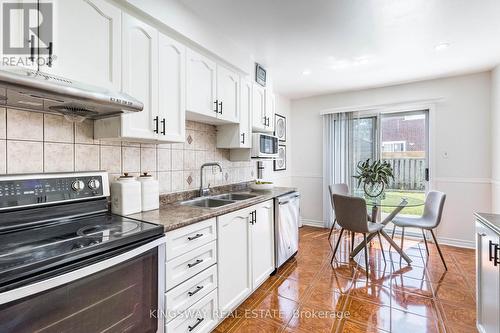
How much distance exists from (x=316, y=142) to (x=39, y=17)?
4.00 meters

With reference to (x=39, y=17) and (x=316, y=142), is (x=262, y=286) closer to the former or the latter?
(x=39, y=17)

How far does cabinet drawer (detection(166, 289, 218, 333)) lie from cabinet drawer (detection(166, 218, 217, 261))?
0.38 meters

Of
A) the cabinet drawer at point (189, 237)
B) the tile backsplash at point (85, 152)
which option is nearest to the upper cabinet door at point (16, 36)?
the tile backsplash at point (85, 152)

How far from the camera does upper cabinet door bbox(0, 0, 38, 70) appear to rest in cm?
103

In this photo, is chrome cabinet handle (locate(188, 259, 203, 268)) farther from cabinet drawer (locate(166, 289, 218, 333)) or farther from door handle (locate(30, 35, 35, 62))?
door handle (locate(30, 35, 35, 62))

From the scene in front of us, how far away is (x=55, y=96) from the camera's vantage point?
3.43 ft

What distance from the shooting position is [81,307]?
988mm

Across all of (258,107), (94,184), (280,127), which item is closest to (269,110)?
(258,107)

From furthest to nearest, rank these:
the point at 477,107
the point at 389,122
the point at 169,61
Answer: the point at 389,122
the point at 477,107
the point at 169,61

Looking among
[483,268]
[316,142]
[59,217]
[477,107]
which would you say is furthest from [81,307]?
[477,107]

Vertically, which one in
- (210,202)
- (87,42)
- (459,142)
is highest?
(87,42)

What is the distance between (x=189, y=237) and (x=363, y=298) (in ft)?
5.52

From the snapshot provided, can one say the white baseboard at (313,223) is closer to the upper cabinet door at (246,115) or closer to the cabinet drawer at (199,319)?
the upper cabinet door at (246,115)

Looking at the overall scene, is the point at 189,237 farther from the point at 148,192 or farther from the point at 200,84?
the point at 200,84
